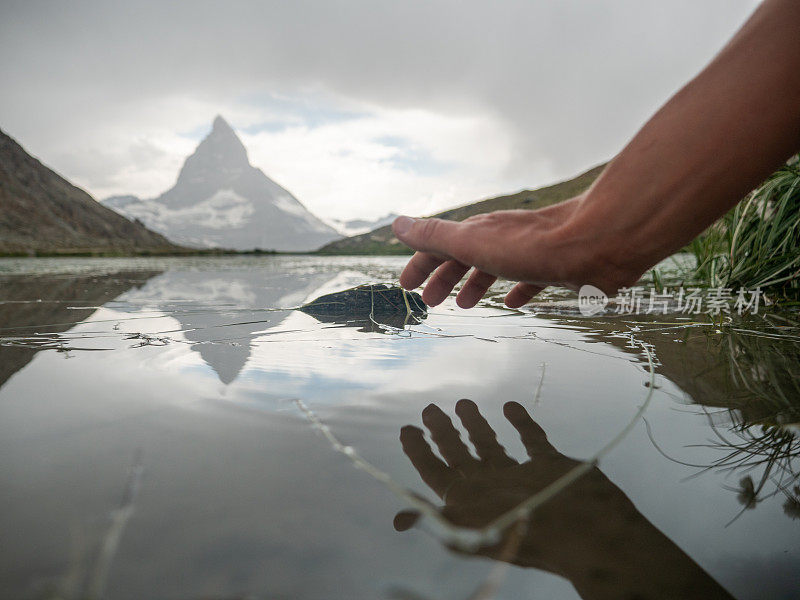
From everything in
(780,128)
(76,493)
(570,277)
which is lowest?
(76,493)

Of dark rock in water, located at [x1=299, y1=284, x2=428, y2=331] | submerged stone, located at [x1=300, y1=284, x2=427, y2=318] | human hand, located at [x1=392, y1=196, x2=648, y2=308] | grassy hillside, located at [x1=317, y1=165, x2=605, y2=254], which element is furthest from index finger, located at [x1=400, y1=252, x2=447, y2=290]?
grassy hillside, located at [x1=317, y1=165, x2=605, y2=254]

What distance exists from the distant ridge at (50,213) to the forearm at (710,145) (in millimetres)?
52394

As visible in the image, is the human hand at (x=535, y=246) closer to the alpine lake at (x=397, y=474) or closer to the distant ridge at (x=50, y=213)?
the alpine lake at (x=397, y=474)

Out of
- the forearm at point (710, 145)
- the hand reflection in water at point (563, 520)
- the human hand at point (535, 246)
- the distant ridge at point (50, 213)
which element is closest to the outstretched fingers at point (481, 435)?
the hand reflection in water at point (563, 520)

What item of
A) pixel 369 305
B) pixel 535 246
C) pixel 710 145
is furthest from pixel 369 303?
pixel 710 145

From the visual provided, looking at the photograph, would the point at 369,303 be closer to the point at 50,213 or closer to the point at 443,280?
the point at 443,280

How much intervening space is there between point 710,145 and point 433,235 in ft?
2.22

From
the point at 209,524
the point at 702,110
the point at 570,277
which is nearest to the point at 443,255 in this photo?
the point at 570,277

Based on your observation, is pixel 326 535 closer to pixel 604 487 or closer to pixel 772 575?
pixel 604 487

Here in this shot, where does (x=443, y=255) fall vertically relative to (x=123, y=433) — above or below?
above

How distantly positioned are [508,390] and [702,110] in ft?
2.80

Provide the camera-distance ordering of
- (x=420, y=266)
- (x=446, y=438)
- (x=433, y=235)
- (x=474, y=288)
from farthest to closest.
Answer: (x=474, y=288) < (x=420, y=266) < (x=433, y=235) < (x=446, y=438)

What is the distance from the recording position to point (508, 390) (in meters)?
1.39

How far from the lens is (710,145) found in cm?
89
